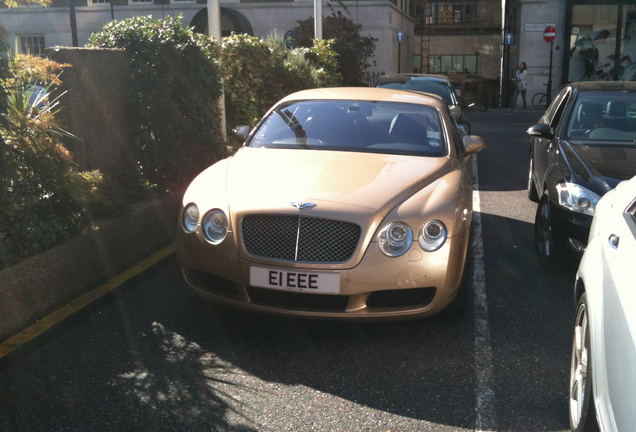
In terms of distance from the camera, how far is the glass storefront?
29828 millimetres

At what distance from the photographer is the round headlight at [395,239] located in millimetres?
4172

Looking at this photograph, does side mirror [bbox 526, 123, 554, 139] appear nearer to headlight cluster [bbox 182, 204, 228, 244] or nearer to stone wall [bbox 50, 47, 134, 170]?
headlight cluster [bbox 182, 204, 228, 244]

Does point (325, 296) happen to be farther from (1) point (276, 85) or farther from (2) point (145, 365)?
(1) point (276, 85)

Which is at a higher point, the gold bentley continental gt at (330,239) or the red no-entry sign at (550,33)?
the red no-entry sign at (550,33)

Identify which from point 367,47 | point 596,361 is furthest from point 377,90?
point 367,47

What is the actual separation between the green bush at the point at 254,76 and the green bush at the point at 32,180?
3668mm

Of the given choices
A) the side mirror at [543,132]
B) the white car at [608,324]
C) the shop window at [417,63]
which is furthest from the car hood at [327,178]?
the shop window at [417,63]

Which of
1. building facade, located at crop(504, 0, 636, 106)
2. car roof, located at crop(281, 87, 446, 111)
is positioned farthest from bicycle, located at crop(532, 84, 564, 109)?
car roof, located at crop(281, 87, 446, 111)

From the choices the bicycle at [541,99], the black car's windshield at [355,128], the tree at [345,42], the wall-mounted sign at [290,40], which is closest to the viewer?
the black car's windshield at [355,128]

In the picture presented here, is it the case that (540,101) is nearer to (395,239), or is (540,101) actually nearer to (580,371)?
(395,239)

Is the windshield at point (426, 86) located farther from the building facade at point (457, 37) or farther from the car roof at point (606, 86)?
the building facade at point (457, 37)

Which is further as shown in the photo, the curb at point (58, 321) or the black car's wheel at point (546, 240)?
the black car's wheel at point (546, 240)

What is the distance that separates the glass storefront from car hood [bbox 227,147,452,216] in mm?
27353

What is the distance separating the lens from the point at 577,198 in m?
5.43
